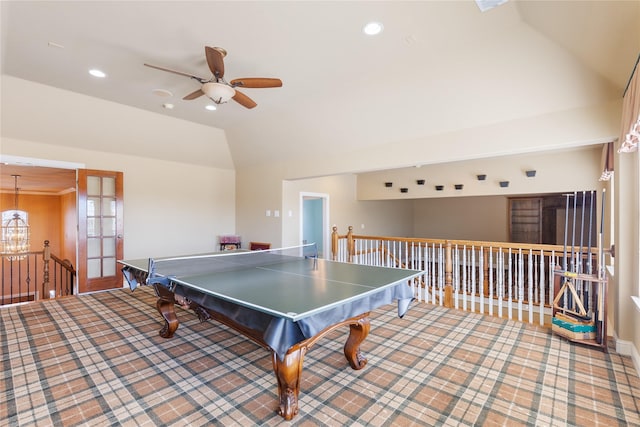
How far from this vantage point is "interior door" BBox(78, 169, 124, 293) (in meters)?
5.02

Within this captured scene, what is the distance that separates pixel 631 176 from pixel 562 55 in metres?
1.28

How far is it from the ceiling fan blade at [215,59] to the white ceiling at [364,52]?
347mm

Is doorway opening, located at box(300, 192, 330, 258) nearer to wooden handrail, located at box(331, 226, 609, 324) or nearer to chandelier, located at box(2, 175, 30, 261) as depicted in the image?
wooden handrail, located at box(331, 226, 609, 324)

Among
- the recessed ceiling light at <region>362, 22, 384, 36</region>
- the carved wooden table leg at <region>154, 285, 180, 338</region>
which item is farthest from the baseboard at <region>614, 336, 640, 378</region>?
the carved wooden table leg at <region>154, 285, 180, 338</region>

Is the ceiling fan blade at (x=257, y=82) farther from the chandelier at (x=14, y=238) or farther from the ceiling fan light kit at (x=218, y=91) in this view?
the chandelier at (x=14, y=238)

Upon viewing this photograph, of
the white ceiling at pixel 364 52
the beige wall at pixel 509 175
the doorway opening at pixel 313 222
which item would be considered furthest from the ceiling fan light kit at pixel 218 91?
the beige wall at pixel 509 175

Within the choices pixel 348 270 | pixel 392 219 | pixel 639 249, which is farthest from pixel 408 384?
pixel 392 219

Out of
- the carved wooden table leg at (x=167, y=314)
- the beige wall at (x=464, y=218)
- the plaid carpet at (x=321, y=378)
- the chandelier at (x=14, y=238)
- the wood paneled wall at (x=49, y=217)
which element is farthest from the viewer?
the beige wall at (x=464, y=218)

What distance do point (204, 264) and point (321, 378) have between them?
172 cm

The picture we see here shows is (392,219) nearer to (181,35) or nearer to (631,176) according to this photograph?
(631,176)

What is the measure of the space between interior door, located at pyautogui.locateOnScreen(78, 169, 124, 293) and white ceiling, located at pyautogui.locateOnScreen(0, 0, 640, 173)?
175 centimetres

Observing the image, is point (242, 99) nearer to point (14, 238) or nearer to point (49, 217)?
point (14, 238)

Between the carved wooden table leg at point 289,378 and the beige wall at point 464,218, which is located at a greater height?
the beige wall at point 464,218

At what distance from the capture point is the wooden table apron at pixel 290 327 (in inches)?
64.6
